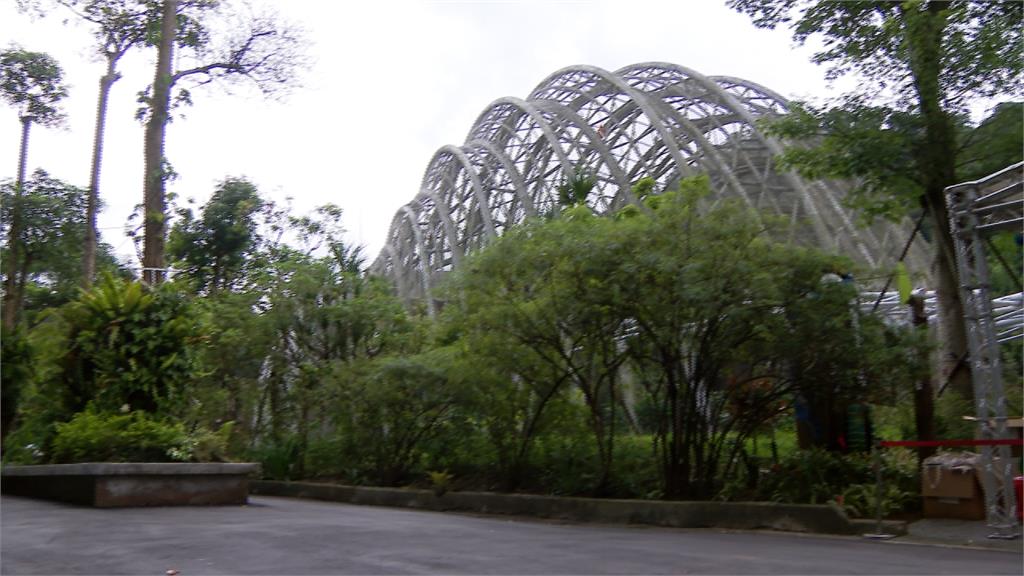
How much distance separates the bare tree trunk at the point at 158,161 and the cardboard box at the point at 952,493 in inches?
482

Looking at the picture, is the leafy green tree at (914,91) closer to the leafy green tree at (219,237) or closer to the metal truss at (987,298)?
the metal truss at (987,298)

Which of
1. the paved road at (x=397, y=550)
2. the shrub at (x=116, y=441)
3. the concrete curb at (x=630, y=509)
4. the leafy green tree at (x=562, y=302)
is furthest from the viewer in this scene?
the leafy green tree at (x=562, y=302)

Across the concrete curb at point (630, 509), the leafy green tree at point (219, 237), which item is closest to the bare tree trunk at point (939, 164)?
the concrete curb at point (630, 509)

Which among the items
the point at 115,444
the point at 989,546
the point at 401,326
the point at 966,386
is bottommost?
the point at 989,546

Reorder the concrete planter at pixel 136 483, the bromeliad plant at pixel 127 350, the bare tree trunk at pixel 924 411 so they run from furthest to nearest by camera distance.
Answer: the bromeliad plant at pixel 127 350
the bare tree trunk at pixel 924 411
the concrete planter at pixel 136 483

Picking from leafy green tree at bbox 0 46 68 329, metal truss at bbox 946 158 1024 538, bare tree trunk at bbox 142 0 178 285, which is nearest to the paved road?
metal truss at bbox 946 158 1024 538

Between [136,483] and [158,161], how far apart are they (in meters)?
7.18

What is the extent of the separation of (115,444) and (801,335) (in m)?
9.45

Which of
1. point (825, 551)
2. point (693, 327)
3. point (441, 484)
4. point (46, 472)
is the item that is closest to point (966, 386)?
point (693, 327)

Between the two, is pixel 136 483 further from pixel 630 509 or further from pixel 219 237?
pixel 219 237

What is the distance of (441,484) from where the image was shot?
16547mm

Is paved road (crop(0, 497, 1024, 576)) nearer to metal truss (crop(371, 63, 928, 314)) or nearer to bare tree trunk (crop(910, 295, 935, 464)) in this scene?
bare tree trunk (crop(910, 295, 935, 464))

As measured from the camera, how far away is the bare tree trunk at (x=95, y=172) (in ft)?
66.0

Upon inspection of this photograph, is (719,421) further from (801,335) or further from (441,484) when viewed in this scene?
(441,484)
